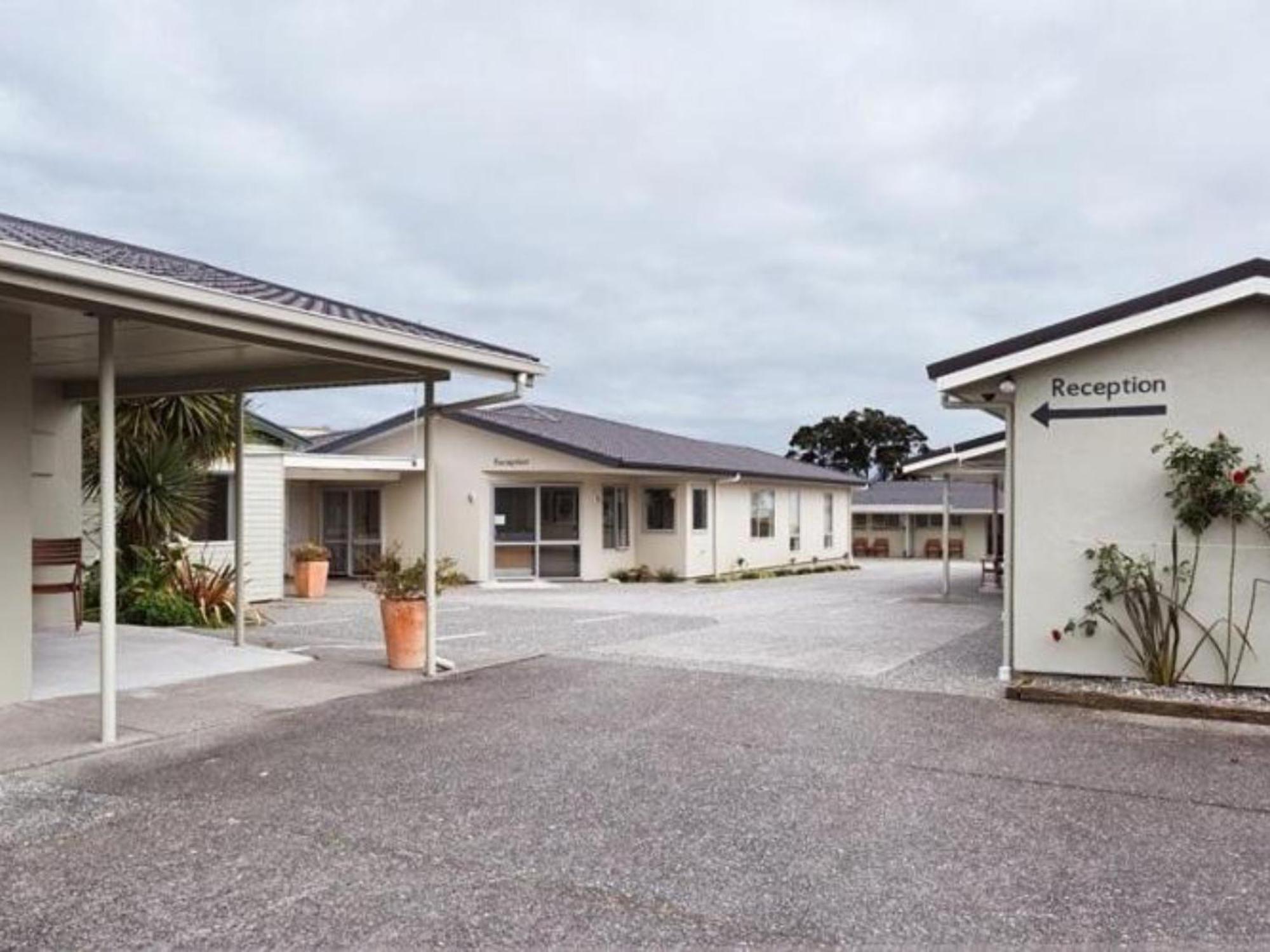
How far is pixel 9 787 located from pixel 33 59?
10145mm

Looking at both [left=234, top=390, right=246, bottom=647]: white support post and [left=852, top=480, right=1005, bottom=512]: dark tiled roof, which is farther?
[left=852, top=480, right=1005, bottom=512]: dark tiled roof

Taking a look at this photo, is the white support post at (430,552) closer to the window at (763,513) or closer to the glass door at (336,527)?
the glass door at (336,527)

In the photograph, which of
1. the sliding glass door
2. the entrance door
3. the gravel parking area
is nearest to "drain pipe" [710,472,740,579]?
the gravel parking area

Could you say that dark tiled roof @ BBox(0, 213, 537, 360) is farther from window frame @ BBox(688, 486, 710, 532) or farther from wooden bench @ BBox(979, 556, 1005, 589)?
wooden bench @ BBox(979, 556, 1005, 589)

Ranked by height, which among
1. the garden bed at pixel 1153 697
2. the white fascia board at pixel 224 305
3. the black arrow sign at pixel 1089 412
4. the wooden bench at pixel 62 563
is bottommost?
the garden bed at pixel 1153 697

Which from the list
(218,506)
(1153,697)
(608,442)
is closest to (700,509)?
(608,442)

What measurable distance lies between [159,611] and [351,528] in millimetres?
10802

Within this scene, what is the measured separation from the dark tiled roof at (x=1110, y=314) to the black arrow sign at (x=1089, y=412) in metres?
0.61

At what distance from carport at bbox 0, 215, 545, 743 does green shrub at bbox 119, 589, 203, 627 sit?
172 centimetres

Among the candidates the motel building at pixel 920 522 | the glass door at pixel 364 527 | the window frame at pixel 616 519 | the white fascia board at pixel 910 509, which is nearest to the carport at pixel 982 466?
the window frame at pixel 616 519

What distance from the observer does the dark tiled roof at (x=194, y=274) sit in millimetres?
6332

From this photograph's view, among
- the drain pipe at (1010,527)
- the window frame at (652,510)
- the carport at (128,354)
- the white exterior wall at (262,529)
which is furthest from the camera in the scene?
the window frame at (652,510)

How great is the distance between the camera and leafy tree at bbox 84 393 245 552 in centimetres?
1311

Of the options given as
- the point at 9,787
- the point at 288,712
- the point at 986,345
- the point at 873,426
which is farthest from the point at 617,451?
the point at 873,426
